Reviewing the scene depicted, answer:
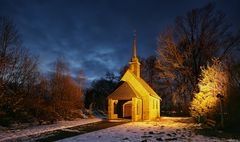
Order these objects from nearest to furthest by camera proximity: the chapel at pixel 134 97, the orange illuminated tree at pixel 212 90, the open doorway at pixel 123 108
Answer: the orange illuminated tree at pixel 212 90, the chapel at pixel 134 97, the open doorway at pixel 123 108

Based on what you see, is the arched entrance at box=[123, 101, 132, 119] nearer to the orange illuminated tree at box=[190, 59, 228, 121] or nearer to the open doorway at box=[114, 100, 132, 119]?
the open doorway at box=[114, 100, 132, 119]

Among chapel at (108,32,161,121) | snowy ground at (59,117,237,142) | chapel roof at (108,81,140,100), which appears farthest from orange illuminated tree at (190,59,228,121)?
chapel roof at (108,81,140,100)

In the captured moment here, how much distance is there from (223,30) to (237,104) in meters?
12.5

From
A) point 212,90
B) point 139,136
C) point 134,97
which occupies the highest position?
point 212,90

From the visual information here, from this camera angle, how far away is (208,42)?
2530 centimetres

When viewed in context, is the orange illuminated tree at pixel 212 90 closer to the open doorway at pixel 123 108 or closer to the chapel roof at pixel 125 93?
the chapel roof at pixel 125 93

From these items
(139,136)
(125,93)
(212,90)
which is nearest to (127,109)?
(125,93)

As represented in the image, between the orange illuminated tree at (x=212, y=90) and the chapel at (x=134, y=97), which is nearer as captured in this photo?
the orange illuminated tree at (x=212, y=90)

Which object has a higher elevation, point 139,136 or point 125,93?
point 125,93

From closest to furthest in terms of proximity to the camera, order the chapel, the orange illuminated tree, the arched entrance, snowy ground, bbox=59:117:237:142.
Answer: snowy ground, bbox=59:117:237:142 < the orange illuminated tree < the chapel < the arched entrance

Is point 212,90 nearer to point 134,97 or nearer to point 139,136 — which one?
point 139,136

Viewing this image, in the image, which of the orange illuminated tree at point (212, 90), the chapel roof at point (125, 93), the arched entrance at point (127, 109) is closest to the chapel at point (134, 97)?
the chapel roof at point (125, 93)

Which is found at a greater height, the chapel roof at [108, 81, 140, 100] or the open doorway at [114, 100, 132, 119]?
the chapel roof at [108, 81, 140, 100]

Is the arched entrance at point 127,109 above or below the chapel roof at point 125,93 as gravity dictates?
below
